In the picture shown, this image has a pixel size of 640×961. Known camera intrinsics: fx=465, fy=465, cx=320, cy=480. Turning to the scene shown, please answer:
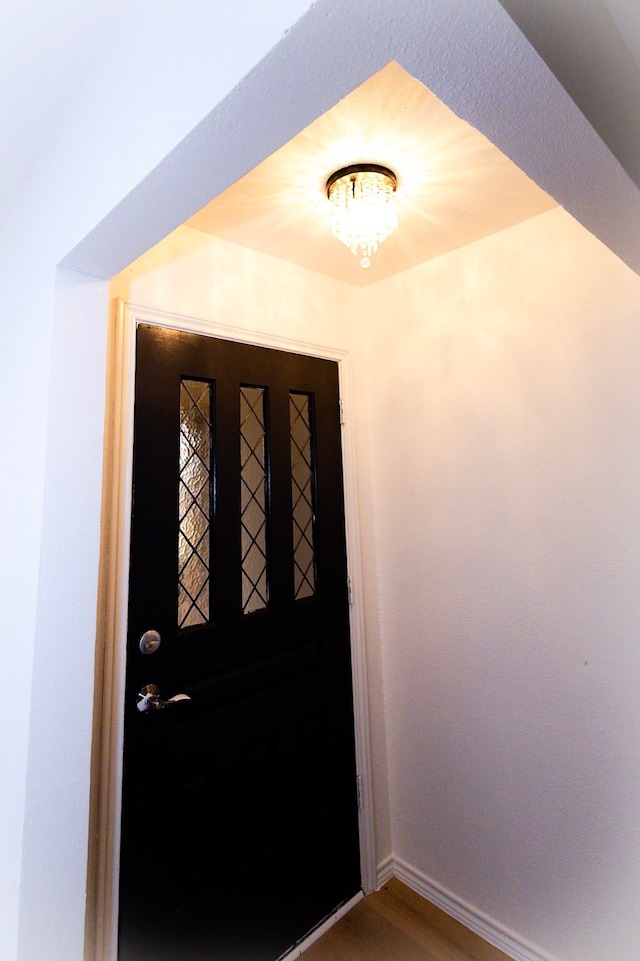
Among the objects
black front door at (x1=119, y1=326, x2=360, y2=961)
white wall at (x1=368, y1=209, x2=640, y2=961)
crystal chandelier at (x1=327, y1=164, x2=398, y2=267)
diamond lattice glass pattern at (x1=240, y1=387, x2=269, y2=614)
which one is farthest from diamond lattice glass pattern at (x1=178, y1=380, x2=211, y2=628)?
white wall at (x1=368, y1=209, x2=640, y2=961)

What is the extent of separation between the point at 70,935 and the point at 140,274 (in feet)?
5.61

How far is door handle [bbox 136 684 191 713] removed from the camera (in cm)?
135

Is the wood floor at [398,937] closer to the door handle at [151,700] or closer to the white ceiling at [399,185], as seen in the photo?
the door handle at [151,700]

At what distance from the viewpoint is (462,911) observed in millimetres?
1671

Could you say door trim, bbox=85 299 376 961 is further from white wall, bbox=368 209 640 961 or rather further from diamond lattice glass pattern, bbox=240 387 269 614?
white wall, bbox=368 209 640 961

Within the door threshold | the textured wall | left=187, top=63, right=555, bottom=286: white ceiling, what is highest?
left=187, top=63, right=555, bottom=286: white ceiling

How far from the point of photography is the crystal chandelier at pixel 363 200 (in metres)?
1.34

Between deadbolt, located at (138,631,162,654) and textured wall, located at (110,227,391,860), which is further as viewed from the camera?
textured wall, located at (110,227,391,860)

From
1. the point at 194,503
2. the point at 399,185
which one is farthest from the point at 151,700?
the point at 399,185

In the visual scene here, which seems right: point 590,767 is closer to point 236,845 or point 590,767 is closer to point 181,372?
point 236,845

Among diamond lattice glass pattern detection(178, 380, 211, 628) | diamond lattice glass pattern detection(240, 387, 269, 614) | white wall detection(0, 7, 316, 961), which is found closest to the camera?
white wall detection(0, 7, 316, 961)

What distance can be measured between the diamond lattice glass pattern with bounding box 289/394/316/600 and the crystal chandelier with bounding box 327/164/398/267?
0.65m

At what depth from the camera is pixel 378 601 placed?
203 cm

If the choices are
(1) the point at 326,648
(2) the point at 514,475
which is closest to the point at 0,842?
(1) the point at 326,648
